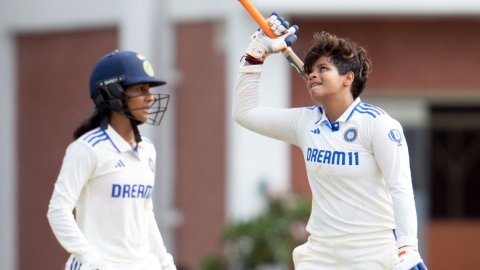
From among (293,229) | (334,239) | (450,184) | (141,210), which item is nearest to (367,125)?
(334,239)

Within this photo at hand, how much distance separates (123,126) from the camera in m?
7.56

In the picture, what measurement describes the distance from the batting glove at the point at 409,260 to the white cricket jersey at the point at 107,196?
4.69ft

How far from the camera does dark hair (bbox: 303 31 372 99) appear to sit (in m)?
7.07

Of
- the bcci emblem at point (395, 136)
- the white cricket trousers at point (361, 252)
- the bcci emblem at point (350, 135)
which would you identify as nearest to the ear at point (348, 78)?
the bcci emblem at point (350, 135)

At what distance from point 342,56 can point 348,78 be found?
0.37 feet

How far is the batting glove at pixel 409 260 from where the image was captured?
262 inches

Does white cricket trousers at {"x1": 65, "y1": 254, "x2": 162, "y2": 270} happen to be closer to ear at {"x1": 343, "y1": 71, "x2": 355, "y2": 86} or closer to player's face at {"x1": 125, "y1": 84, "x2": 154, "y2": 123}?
player's face at {"x1": 125, "y1": 84, "x2": 154, "y2": 123}

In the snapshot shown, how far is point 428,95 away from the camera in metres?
15.6

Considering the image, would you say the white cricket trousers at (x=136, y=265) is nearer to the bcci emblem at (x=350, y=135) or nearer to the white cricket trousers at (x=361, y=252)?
the white cricket trousers at (x=361, y=252)

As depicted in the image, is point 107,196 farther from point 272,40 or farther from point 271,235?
point 271,235

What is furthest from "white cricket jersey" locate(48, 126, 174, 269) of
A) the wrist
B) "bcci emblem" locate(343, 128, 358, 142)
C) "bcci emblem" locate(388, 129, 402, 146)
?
"bcci emblem" locate(388, 129, 402, 146)

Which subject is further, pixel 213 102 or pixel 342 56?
pixel 213 102

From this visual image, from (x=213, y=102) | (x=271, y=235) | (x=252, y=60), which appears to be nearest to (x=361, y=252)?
(x=252, y=60)

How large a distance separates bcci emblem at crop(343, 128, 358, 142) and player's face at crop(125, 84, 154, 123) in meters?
1.15
